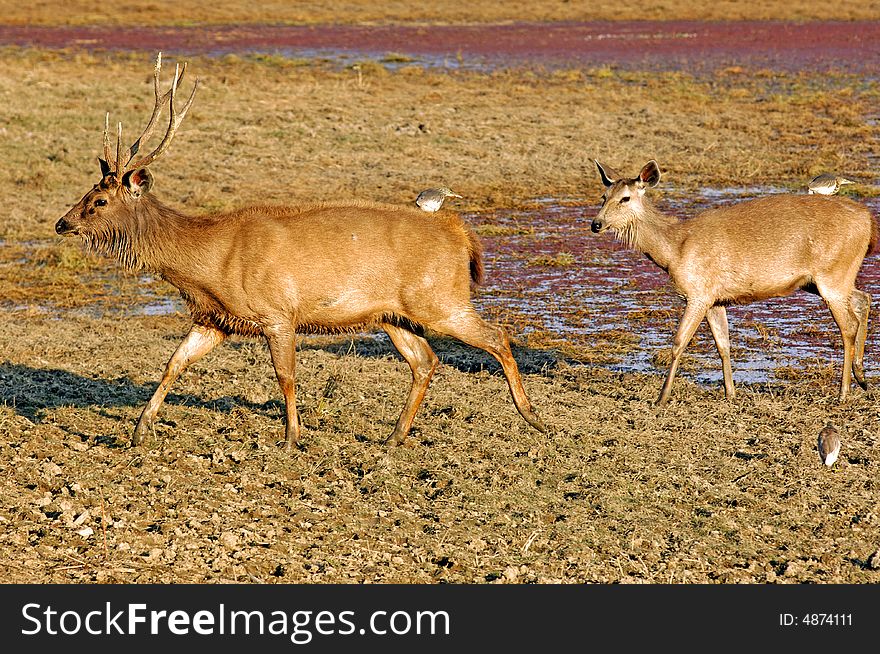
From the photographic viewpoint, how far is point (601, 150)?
20.5m

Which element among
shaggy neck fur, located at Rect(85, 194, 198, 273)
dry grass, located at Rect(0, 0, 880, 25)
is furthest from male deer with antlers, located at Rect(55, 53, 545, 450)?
dry grass, located at Rect(0, 0, 880, 25)

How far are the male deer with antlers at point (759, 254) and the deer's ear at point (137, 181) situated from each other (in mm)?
3397

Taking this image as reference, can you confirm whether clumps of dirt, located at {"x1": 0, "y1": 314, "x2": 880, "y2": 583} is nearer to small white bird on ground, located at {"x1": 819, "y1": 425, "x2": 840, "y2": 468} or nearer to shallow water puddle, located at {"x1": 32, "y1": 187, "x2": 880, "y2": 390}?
small white bird on ground, located at {"x1": 819, "y1": 425, "x2": 840, "y2": 468}

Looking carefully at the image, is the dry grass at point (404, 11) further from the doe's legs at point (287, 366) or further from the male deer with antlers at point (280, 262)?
the doe's legs at point (287, 366)

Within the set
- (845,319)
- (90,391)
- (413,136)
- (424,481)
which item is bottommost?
(424,481)

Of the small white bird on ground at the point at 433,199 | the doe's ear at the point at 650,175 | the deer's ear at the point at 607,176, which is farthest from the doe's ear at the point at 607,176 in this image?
the small white bird on ground at the point at 433,199

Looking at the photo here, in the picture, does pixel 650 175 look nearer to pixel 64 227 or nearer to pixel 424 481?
pixel 424 481

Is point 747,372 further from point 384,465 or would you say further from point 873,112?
point 873,112

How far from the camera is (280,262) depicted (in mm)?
7930

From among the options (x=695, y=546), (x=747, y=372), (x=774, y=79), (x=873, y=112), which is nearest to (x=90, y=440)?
(x=695, y=546)

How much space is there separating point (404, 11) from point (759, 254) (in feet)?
139

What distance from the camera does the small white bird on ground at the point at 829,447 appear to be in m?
7.86

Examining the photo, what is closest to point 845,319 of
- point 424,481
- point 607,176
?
point 607,176

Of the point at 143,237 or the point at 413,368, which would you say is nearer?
the point at 143,237
